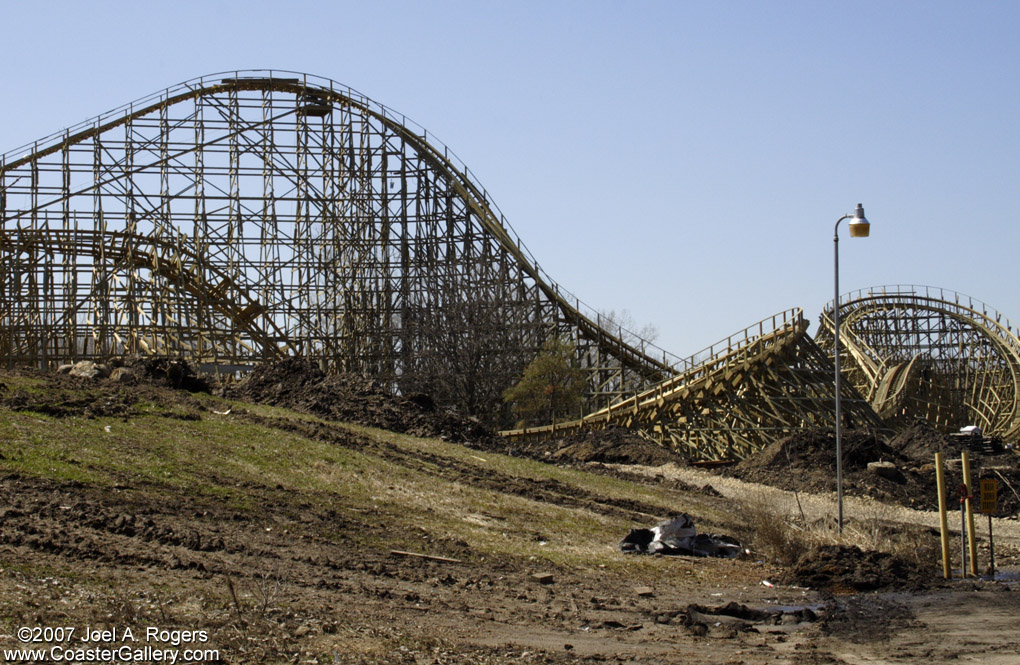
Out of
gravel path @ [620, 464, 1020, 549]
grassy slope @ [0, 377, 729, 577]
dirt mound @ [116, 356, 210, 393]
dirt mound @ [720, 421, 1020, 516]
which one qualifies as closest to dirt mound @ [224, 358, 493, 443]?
dirt mound @ [116, 356, 210, 393]

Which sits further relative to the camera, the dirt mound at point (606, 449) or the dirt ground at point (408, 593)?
the dirt mound at point (606, 449)

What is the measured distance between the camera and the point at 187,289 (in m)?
34.7

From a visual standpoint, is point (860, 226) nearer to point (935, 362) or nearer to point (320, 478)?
point (320, 478)

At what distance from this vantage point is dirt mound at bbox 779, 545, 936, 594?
504 inches

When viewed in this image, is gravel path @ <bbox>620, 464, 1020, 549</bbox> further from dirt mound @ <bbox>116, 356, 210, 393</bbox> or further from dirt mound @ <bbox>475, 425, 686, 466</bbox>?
dirt mound @ <bbox>116, 356, 210, 393</bbox>

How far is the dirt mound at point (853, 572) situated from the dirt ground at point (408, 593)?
25 mm

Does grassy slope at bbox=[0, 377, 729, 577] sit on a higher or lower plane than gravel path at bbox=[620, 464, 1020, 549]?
higher

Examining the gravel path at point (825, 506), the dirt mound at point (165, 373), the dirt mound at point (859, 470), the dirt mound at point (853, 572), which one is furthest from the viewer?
the dirt mound at point (859, 470)

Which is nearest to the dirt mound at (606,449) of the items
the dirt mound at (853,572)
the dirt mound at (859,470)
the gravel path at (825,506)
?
the gravel path at (825,506)

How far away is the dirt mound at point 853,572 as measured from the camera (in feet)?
42.0

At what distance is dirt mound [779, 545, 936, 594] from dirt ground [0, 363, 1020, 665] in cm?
2

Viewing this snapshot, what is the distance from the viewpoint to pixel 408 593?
10531 millimetres

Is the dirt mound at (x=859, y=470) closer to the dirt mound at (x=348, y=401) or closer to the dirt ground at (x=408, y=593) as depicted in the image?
the dirt mound at (x=348, y=401)

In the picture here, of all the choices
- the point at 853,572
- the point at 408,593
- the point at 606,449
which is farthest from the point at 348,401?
the point at 408,593
